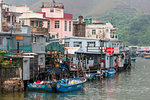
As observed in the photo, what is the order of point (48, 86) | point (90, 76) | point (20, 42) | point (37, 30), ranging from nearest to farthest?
point (48, 86)
point (20, 42)
point (37, 30)
point (90, 76)

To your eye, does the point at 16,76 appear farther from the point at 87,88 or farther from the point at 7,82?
the point at 87,88

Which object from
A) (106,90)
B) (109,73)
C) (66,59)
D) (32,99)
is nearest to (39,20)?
(66,59)

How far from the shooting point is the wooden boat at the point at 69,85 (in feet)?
171

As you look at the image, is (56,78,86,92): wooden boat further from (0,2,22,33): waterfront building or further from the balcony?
the balcony

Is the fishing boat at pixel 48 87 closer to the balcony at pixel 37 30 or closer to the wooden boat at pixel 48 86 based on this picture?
the wooden boat at pixel 48 86

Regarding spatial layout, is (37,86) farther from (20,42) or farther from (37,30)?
(37,30)

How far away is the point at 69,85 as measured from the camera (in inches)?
2094

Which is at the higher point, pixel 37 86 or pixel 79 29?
pixel 79 29

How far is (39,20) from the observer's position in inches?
2852

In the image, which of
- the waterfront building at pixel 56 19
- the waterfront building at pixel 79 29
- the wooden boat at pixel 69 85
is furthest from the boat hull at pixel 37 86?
the waterfront building at pixel 79 29

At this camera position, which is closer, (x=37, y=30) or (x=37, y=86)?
(x=37, y=86)

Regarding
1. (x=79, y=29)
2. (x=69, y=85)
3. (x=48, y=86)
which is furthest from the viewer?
(x=79, y=29)

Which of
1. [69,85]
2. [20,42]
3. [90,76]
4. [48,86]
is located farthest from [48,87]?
[90,76]

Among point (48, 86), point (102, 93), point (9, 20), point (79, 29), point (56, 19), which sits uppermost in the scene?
point (56, 19)
